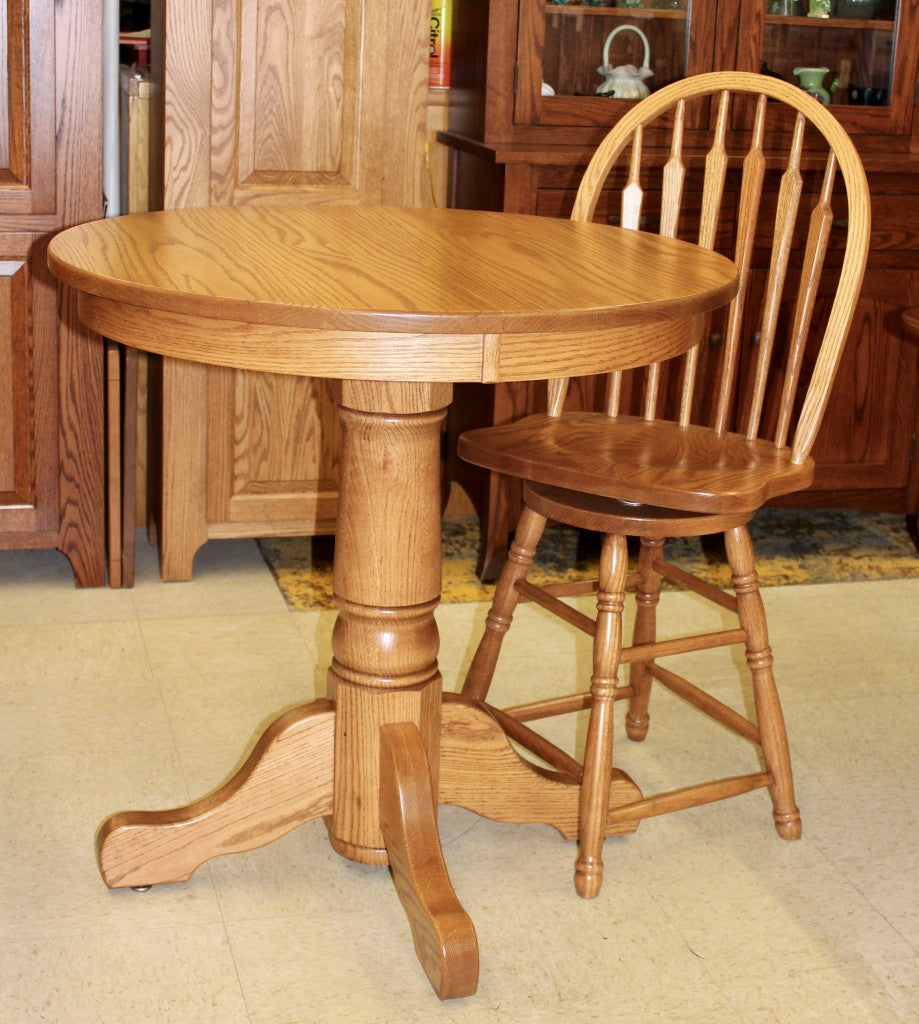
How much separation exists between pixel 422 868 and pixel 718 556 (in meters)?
1.67

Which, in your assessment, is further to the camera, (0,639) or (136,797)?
(0,639)

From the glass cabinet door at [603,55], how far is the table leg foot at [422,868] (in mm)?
1567

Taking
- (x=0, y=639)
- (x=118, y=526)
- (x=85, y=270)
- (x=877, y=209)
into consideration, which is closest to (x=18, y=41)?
(x=118, y=526)

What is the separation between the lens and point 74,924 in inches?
64.6

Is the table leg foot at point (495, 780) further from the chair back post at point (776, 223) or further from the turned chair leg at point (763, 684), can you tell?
the chair back post at point (776, 223)

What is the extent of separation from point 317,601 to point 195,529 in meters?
0.29

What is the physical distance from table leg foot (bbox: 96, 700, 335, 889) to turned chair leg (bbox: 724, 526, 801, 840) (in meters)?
0.57

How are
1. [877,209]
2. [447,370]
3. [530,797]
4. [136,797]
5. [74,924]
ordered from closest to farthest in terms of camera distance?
[447,370]
[74,924]
[530,797]
[136,797]
[877,209]

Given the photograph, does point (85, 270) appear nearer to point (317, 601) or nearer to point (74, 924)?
point (74, 924)

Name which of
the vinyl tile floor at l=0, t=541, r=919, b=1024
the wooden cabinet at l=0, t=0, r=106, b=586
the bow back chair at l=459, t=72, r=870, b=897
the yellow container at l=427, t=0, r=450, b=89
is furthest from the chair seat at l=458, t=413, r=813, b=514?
the yellow container at l=427, t=0, r=450, b=89

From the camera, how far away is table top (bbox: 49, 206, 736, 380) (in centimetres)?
131

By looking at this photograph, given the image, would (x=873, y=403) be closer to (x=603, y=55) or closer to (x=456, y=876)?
(x=603, y=55)

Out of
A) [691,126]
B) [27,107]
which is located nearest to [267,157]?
[27,107]

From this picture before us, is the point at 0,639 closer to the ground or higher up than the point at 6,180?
closer to the ground
